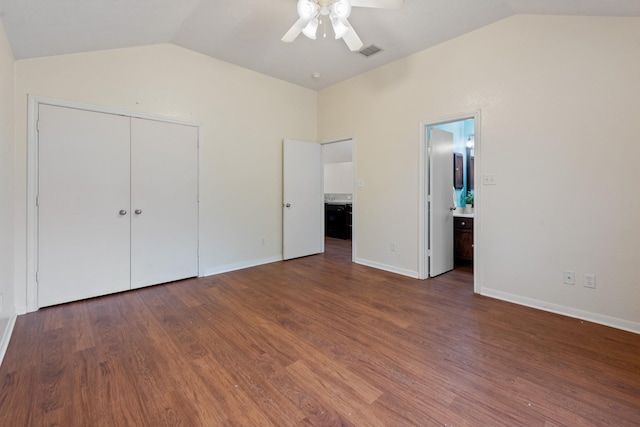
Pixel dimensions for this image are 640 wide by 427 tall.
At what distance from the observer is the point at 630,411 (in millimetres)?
1515

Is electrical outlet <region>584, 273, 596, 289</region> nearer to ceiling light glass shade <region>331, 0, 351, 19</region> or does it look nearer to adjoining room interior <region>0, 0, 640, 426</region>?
adjoining room interior <region>0, 0, 640, 426</region>

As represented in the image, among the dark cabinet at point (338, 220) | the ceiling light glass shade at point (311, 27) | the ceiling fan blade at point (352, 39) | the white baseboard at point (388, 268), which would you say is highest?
A: the ceiling light glass shade at point (311, 27)

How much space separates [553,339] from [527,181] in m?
1.46

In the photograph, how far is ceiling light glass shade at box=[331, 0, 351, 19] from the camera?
2.21 metres

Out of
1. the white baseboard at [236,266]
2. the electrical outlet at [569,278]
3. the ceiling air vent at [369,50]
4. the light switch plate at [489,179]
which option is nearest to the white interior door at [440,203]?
the light switch plate at [489,179]

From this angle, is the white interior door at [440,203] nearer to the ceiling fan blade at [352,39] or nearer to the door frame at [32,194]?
the ceiling fan blade at [352,39]

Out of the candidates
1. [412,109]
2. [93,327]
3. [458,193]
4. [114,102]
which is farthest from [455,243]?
[114,102]

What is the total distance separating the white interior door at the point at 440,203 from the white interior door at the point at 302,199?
6.76 ft

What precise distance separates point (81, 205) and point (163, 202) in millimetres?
778

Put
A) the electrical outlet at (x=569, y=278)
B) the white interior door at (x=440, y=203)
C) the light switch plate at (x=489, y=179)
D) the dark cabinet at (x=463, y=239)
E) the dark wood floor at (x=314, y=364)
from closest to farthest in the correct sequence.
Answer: the dark wood floor at (x=314, y=364) < the electrical outlet at (x=569, y=278) < the light switch plate at (x=489, y=179) < the white interior door at (x=440, y=203) < the dark cabinet at (x=463, y=239)

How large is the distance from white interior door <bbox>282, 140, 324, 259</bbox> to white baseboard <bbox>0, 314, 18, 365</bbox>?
10.2 feet

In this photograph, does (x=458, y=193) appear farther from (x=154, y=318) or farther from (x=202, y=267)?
(x=154, y=318)

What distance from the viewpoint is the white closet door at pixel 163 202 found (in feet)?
11.0

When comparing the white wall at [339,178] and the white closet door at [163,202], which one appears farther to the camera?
the white wall at [339,178]
